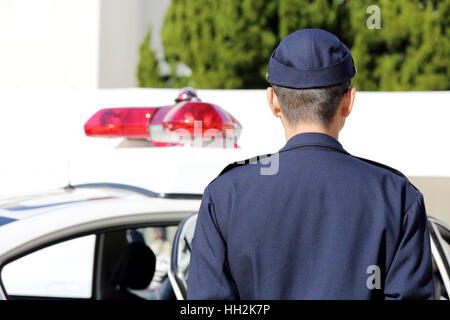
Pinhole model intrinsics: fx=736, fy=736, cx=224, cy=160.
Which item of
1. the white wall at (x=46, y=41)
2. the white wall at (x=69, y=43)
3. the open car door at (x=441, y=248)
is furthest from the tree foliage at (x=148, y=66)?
the open car door at (x=441, y=248)

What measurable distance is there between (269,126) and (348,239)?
12.5 feet

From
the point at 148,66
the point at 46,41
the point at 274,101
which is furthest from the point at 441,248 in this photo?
the point at 148,66

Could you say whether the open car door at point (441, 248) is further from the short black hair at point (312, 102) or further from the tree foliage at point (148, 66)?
the tree foliage at point (148, 66)

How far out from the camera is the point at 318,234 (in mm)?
1237

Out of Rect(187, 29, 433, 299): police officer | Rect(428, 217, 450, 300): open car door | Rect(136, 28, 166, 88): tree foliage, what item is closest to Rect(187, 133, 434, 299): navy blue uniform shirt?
Rect(187, 29, 433, 299): police officer

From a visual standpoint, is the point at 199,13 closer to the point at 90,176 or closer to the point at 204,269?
the point at 90,176

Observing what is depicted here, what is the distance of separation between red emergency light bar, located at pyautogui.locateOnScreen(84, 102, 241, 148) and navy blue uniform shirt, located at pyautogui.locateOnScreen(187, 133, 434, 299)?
→ 836 mm

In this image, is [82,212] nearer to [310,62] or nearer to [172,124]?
[172,124]

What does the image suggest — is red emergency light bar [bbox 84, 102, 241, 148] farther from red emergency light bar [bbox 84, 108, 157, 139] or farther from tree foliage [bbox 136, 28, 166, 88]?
tree foliage [bbox 136, 28, 166, 88]

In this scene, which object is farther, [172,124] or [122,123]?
[122,123]

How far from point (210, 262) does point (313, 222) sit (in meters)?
0.19

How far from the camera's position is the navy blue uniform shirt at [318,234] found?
1.24m

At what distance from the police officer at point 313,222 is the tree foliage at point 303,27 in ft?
36.8
